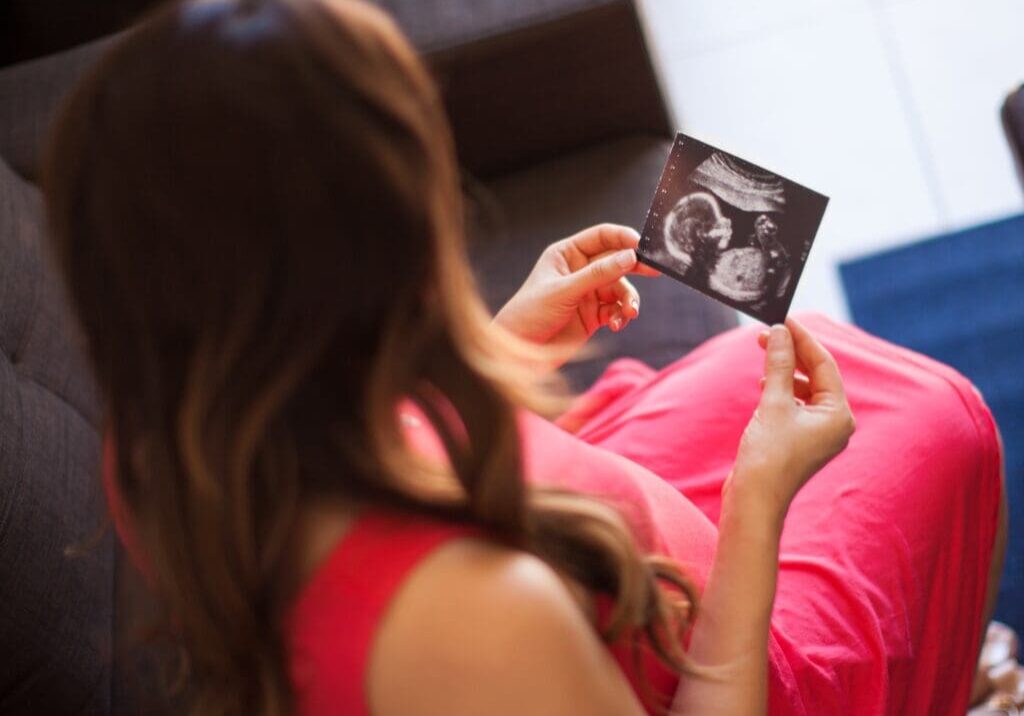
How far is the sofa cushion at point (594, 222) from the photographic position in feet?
4.86

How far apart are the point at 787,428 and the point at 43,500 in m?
0.82

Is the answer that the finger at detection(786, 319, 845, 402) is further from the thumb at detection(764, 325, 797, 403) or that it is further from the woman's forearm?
the woman's forearm

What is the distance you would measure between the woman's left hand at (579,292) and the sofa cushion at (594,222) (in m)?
0.30

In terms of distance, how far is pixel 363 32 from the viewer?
65cm

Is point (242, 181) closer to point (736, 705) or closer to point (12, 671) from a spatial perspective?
point (736, 705)

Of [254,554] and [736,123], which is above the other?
[254,554]

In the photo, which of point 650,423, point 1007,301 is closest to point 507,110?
point 650,423

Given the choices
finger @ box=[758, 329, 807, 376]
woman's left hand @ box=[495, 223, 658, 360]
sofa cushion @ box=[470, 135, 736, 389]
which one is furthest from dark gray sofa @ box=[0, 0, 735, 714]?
finger @ box=[758, 329, 807, 376]

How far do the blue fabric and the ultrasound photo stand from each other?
824 mm

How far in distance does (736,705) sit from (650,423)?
0.43 m

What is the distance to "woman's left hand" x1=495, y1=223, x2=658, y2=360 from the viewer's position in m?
1.09

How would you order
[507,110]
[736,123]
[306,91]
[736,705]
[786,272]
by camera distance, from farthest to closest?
[736,123] → [507,110] → [786,272] → [736,705] → [306,91]

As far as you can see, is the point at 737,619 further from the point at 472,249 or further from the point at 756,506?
the point at 472,249

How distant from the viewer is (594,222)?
158 centimetres
